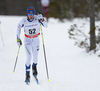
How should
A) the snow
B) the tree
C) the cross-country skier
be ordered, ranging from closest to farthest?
the snow → the cross-country skier → the tree

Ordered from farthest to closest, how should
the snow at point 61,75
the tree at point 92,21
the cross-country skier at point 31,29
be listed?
the tree at point 92,21, the cross-country skier at point 31,29, the snow at point 61,75

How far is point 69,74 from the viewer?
6.17m

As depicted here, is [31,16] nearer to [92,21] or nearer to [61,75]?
[61,75]

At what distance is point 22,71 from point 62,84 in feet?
7.02

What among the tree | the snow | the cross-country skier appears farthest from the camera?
the tree

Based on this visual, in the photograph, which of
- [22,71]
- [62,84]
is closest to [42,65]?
[22,71]

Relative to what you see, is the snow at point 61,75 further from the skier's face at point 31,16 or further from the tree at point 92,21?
the skier's face at point 31,16

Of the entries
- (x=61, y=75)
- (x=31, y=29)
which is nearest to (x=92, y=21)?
(x=61, y=75)

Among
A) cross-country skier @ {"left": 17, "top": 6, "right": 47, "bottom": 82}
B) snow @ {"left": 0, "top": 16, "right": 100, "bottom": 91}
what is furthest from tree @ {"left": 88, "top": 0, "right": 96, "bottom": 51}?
cross-country skier @ {"left": 17, "top": 6, "right": 47, "bottom": 82}

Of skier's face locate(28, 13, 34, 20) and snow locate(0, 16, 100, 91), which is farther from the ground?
skier's face locate(28, 13, 34, 20)

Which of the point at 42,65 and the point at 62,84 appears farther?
the point at 42,65

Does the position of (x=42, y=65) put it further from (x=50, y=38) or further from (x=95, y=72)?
(x=50, y=38)

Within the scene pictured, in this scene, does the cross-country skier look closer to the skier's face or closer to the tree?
the skier's face

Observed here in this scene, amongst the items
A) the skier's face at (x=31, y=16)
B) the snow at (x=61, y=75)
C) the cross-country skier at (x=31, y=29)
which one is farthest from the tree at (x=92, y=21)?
the skier's face at (x=31, y=16)
